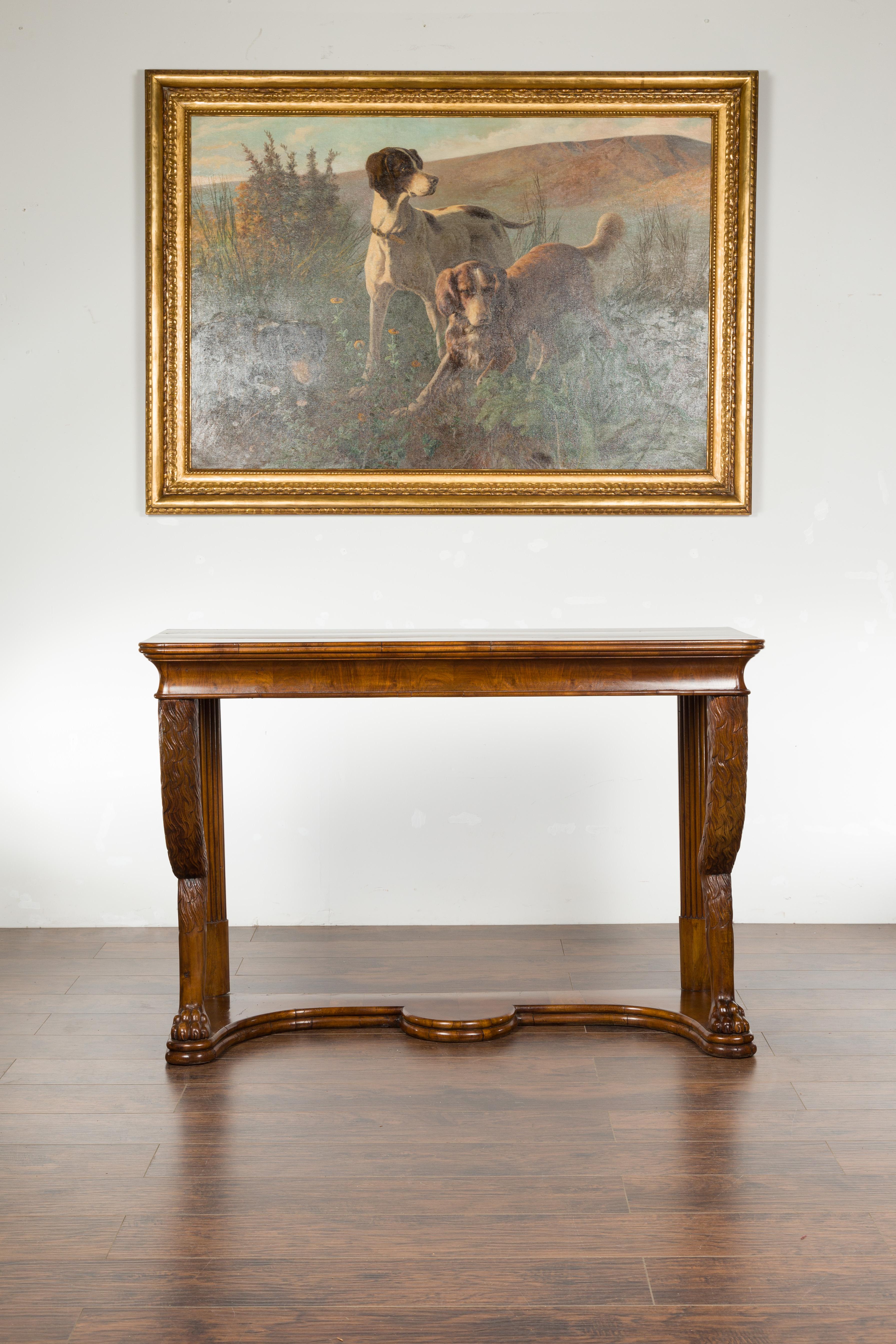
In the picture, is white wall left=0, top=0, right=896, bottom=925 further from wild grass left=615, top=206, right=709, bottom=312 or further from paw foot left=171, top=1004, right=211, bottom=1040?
paw foot left=171, top=1004, right=211, bottom=1040

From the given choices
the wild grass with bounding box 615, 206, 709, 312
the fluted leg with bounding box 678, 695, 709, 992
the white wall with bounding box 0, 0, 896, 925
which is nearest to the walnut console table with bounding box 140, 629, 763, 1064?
the fluted leg with bounding box 678, 695, 709, 992

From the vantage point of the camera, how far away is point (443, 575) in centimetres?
372

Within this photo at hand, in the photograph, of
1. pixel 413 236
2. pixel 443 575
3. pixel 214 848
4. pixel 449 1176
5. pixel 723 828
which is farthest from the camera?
pixel 443 575

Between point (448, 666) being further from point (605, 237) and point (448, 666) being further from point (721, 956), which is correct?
point (605, 237)

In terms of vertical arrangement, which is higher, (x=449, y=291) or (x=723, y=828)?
(x=449, y=291)

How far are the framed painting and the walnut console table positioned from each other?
102cm

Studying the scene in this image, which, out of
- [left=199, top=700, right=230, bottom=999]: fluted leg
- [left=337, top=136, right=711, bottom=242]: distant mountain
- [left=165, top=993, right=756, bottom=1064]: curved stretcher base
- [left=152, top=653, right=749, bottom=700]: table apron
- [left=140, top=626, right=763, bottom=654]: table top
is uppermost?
[left=337, top=136, right=711, bottom=242]: distant mountain

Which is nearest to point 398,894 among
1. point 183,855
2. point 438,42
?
point 183,855

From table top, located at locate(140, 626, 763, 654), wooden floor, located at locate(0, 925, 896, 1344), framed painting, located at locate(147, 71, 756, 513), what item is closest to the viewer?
wooden floor, located at locate(0, 925, 896, 1344)

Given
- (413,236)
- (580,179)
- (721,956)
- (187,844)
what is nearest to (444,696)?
(187,844)

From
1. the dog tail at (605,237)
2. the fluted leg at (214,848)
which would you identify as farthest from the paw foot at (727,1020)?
the dog tail at (605,237)

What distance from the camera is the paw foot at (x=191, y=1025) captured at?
2.61 m

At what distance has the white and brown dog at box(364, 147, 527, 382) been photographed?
3.61m

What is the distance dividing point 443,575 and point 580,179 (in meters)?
1.38
